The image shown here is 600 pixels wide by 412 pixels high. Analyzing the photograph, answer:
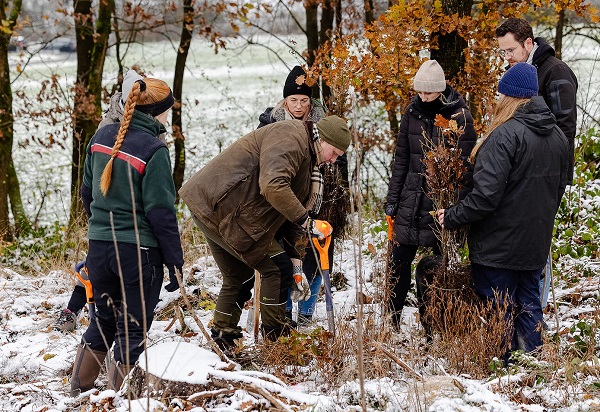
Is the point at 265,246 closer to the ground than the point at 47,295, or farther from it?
farther from it

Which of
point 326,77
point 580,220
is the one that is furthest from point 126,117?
point 580,220

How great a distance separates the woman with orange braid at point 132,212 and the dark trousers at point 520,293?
1944mm

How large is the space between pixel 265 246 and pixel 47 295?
3295 mm

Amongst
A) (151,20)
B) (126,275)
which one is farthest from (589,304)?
(151,20)

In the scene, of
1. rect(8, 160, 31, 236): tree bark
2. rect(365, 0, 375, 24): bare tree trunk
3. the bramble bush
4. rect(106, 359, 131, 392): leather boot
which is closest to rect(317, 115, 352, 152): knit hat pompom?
rect(106, 359, 131, 392): leather boot

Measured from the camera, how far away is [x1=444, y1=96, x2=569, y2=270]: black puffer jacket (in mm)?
3955

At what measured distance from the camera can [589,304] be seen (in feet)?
17.7

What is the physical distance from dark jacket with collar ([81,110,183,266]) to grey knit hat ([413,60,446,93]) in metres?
1.85

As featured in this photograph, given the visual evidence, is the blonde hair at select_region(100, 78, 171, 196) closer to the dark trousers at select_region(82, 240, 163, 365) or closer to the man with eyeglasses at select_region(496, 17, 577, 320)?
the dark trousers at select_region(82, 240, 163, 365)

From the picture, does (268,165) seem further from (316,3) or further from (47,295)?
(316,3)

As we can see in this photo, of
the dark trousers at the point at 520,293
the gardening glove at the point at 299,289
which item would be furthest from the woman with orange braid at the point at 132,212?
the dark trousers at the point at 520,293

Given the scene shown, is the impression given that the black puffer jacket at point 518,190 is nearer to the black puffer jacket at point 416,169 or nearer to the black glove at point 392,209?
the black puffer jacket at point 416,169

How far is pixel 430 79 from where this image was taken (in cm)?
446

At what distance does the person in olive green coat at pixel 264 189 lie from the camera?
3.87 m
